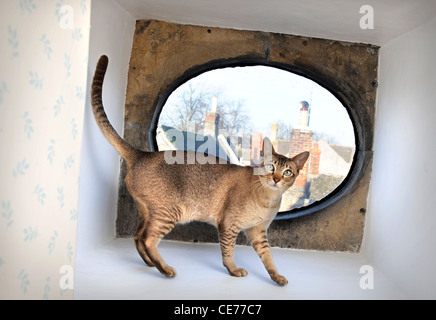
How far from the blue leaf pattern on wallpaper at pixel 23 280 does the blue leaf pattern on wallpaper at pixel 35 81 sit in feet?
1.79

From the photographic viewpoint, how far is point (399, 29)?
2.72m

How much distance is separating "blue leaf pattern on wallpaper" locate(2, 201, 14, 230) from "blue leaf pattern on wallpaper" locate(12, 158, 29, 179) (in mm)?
82

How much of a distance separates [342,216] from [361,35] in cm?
112

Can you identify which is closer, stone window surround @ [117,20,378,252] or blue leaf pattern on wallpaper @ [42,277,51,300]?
blue leaf pattern on wallpaper @ [42,277,51,300]

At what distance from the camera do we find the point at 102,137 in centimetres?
284

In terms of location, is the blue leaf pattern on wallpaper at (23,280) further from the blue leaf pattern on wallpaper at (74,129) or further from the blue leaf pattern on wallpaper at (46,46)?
the blue leaf pattern on wallpaper at (46,46)

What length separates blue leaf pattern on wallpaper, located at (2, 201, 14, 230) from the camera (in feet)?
4.42

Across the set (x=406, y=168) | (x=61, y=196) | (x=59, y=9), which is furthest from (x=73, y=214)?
(x=406, y=168)

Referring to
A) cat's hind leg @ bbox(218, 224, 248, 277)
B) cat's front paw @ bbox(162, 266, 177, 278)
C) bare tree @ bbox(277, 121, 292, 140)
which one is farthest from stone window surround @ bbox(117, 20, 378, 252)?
cat's front paw @ bbox(162, 266, 177, 278)

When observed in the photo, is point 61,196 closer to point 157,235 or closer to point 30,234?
point 30,234

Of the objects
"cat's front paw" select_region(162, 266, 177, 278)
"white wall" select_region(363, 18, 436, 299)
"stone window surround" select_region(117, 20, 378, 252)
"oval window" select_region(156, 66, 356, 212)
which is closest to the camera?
"white wall" select_region(363, 18, 436, 299)

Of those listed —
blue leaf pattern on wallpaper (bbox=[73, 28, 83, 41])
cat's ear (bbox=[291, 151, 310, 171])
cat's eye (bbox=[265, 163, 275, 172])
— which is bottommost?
cat's eye (bbox=[265, 163, 275, 172])

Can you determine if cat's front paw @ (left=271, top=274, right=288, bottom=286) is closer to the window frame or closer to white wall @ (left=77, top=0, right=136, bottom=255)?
the window frame

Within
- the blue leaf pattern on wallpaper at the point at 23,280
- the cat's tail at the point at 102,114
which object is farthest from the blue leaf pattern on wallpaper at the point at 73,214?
the cat's tail at the point at 102,114
